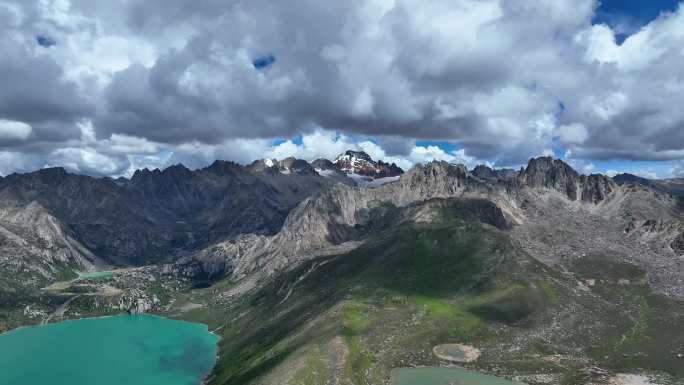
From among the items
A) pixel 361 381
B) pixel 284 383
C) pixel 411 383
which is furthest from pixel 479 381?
pixel 284 383

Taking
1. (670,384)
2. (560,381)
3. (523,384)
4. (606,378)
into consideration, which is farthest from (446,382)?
(670,384)

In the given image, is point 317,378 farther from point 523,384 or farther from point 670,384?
point 670,384

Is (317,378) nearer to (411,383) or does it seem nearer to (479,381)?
(411,383)

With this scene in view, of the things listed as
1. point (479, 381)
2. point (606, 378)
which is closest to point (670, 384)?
point (606, 378)

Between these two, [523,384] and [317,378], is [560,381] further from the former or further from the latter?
[317,378]

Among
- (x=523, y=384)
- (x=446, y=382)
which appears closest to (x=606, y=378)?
(x=523, y=384)

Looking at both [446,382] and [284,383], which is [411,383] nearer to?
[446,382]
